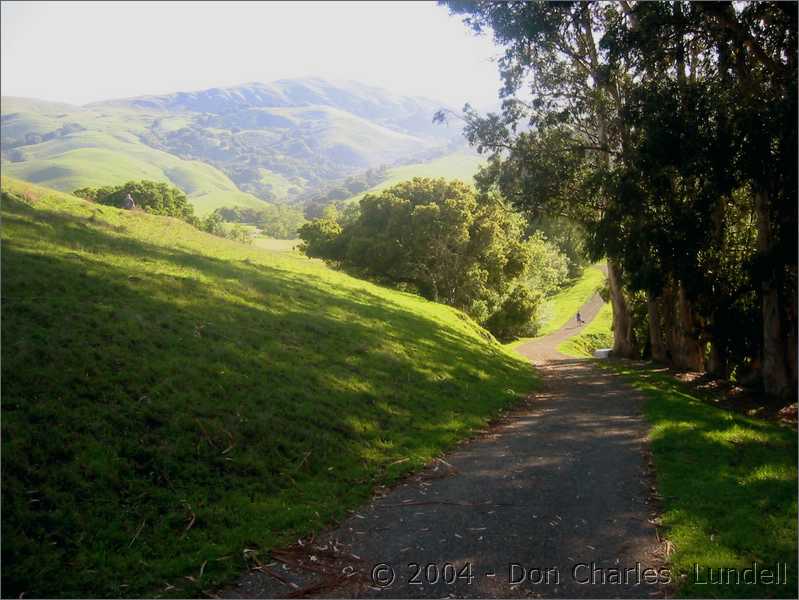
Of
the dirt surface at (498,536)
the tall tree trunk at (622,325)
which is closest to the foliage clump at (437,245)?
the tall tree trunk at (622,325)

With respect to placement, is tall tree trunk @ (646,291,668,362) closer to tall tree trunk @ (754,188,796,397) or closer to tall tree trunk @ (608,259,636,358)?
tall tree trunk @ (608,259,636,358)

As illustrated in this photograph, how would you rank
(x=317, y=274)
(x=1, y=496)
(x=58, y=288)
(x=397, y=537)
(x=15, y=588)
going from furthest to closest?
(x=317, y=274), (x=58, y=288), (x=397, y=537), (x=1, y=496), (x=15, y=588)

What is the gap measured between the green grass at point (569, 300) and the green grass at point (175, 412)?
199 ft

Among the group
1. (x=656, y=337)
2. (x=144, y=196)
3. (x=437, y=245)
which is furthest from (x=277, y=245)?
(x=656, y=337)

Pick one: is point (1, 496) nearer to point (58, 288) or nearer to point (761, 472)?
point (58, 288)

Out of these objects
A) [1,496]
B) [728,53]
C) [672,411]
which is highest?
[728,53]

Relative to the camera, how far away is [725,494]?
28.3 feet

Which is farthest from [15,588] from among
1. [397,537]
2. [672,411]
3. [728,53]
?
[728,53]

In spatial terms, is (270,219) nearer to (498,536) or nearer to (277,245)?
(277,245)

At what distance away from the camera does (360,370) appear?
15414 mm

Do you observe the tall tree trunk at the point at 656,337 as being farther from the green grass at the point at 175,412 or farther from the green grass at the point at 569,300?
the green grass at the point at 569,300

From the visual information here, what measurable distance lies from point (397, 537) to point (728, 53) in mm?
17357

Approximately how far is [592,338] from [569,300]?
30743 millimetres

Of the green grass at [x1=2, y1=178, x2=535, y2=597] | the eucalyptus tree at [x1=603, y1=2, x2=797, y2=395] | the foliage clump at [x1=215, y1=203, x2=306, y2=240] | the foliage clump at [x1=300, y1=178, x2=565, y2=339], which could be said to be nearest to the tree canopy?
the eucalyptus tree at [x1=603, y1=2, x2=797, y2=395]
